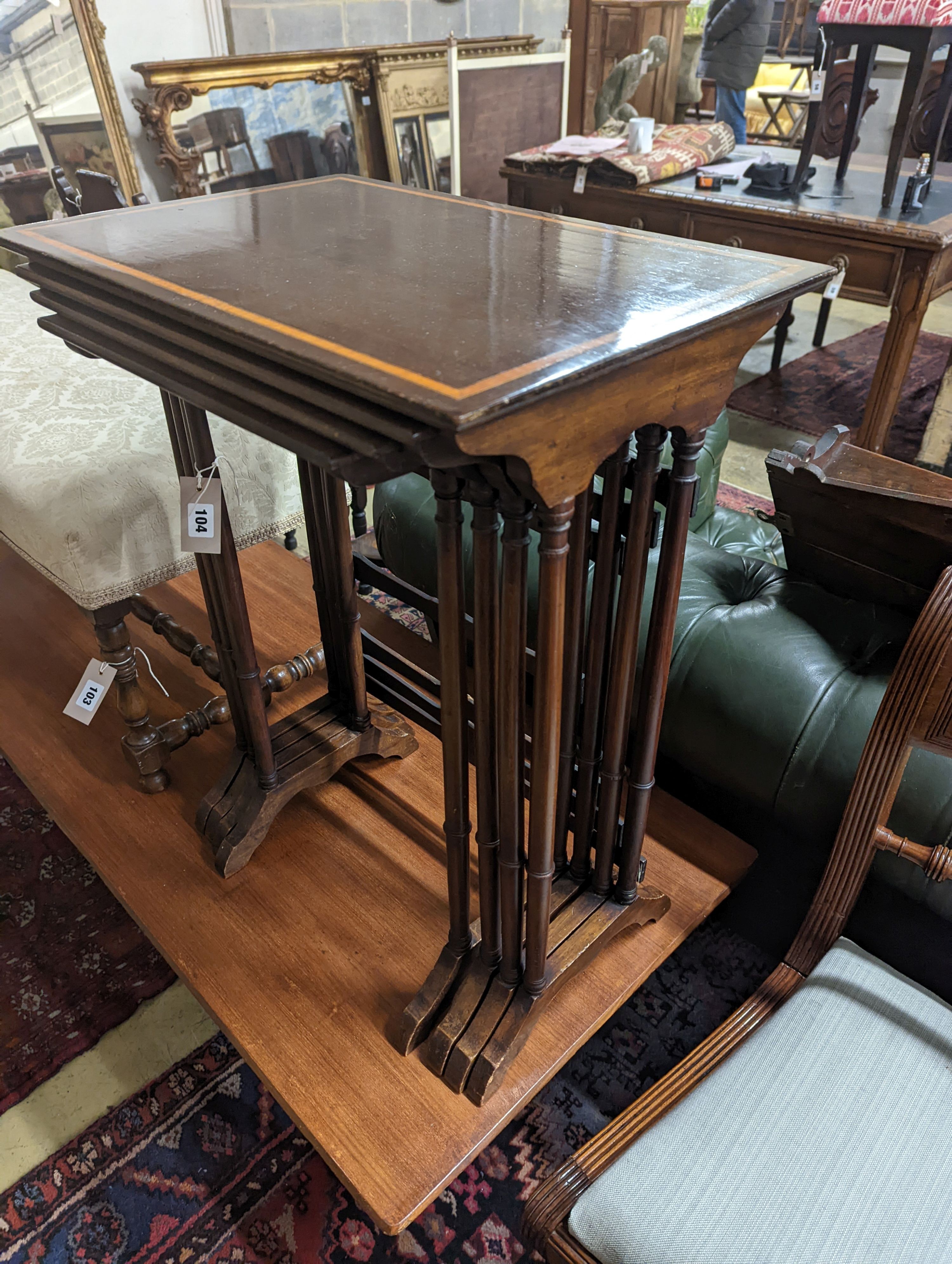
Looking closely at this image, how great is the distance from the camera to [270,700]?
1517mm

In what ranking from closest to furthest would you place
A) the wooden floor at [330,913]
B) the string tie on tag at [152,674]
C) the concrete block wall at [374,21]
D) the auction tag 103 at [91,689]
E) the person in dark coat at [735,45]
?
1. the wooden floor at [330,913]
2. the auction tag 103 at [91,689]
3. the string tie on tag at [152,674]
4. the concrete block wall at [374,21]
5. the person in dark coat at [735,45]

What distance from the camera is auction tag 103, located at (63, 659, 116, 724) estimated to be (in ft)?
4.58

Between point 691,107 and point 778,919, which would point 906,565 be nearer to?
point 778,919

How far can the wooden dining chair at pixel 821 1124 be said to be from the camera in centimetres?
73

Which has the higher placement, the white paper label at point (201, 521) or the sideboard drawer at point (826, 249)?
the white paper label at point (201, 521)

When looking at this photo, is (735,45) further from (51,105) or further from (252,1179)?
(252,1179)

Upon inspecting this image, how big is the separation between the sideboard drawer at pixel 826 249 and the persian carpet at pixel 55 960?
210cm

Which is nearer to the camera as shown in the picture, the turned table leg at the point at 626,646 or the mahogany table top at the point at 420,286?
the mahogany table top at the point at 420,286

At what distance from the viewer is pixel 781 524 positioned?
124cm

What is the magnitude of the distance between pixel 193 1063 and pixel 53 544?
0.77m

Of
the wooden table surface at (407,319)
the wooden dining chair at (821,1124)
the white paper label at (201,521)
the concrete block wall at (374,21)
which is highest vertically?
the concrete block wall at (374,21)

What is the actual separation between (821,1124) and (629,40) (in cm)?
473

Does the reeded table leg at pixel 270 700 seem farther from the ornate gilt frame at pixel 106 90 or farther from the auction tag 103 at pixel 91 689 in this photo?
the ornate gilt frame at pixel 106 90

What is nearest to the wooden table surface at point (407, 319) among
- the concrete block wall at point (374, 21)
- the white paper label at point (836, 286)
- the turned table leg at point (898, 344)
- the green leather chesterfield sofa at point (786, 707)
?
the green leather chesterfield sofa at point (786, 707)
